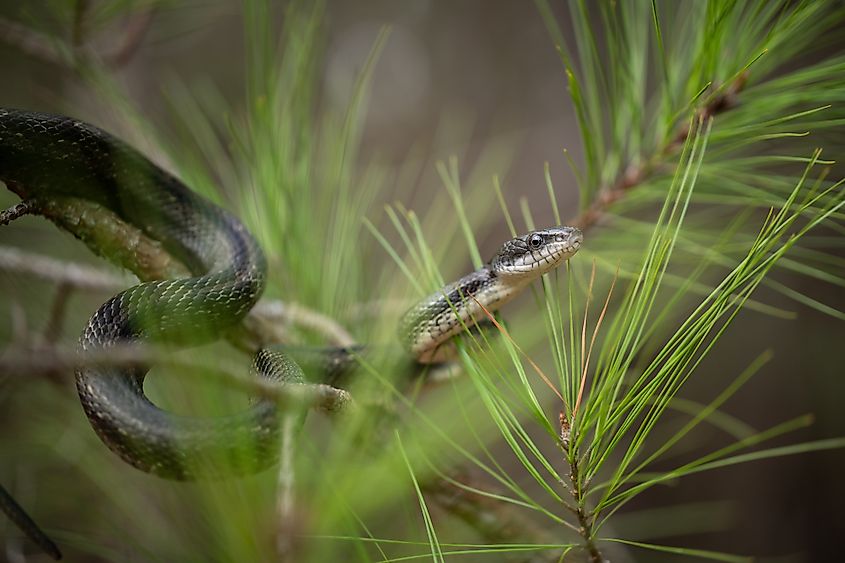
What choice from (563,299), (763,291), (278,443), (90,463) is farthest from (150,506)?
(763,291)

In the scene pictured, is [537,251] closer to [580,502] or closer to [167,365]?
[580,502]

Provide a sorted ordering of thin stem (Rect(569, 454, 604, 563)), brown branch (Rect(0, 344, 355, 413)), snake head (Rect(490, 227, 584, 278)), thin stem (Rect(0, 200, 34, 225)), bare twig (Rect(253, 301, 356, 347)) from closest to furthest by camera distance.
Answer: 1. brown branch (Rect(0, 344, 355, 413))
2. thin stem (Rect(569, 454, 604, 563))
3. thin stem (Rect(0, 200, 34, 225))
4. snake head (Rect(490, 227, 584, 278))
5. bare twig (Rect(253, 301, 356, 347))

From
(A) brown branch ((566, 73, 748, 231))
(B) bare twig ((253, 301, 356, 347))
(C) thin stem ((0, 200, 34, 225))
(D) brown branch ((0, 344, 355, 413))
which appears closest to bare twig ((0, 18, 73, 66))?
(C) thin stem ((0, 200, 34, 225))

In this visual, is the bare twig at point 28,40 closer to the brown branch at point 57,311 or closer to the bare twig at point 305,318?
the brown branch at point 57,311

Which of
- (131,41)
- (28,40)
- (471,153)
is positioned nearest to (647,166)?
(131,41)

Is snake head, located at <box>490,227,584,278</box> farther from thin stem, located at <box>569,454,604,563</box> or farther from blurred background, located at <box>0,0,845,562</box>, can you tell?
blurred background, located at <box>0,0,845,562</box>

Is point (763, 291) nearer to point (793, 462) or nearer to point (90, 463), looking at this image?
point (793, 462)

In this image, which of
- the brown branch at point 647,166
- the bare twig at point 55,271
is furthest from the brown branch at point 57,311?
the brown branch at point 647,166
